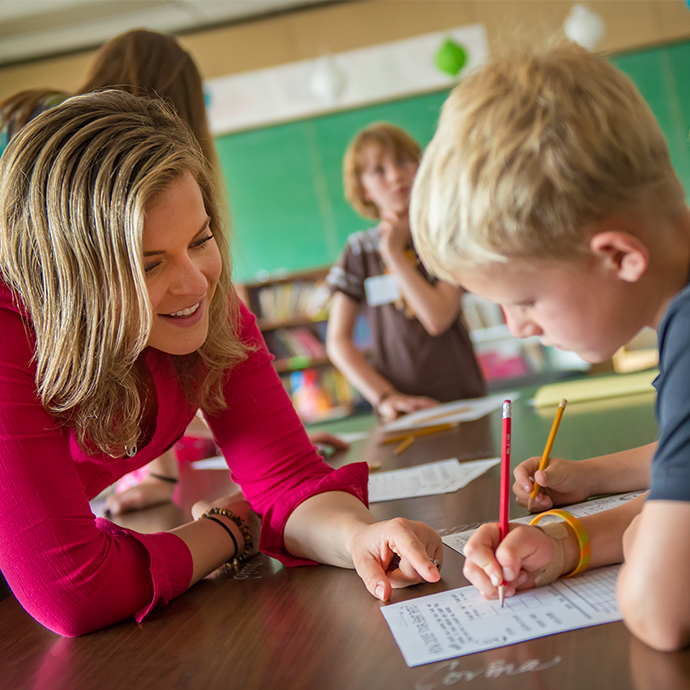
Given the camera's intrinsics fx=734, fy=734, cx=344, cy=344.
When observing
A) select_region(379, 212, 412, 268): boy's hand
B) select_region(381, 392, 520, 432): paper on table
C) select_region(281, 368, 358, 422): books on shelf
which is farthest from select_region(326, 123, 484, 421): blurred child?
select_region(281, 368, 358, 422): books on shelf

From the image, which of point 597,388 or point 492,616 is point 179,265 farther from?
point 597,388

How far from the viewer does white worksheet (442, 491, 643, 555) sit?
2.82 ft

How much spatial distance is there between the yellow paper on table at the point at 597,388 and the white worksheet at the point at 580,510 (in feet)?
2.54

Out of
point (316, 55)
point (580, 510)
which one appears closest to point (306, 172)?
point (316, 55)

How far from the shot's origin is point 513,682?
1.73ft

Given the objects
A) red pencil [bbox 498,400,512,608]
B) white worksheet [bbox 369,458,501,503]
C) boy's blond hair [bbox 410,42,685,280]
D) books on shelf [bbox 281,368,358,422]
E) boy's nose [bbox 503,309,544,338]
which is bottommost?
books on shelf [bbox 281,368,358,422]

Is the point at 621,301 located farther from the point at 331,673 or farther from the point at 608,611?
the point at 331,673

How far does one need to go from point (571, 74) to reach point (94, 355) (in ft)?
1.93

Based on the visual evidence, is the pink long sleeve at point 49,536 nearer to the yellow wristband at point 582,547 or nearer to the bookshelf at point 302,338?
the yellow wristband at point 582,547

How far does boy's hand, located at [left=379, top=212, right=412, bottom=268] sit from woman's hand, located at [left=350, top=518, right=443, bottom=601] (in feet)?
5.22

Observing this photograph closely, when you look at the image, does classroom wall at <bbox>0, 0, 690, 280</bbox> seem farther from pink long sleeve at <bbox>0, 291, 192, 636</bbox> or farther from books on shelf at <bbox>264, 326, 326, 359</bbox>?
pink long sleeve at <bbox>0, 291, 192, 636</bbox>

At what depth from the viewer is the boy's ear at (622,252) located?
61 centimetres

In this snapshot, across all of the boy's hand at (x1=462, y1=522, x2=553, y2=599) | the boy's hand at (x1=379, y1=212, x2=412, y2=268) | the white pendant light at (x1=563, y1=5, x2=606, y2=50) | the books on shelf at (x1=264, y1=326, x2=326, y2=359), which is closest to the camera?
the boy's hand at (x1=462, y1=522, x2=553, y2=599)

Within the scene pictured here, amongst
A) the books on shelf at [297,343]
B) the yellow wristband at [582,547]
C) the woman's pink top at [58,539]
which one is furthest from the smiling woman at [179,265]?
the books on shelf at [297,343]
